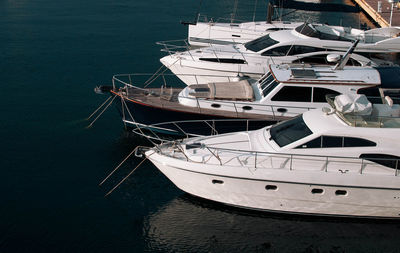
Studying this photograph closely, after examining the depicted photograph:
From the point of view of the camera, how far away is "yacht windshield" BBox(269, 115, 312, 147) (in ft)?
44.8

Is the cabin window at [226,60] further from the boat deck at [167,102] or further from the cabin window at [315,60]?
the boat deck at [167,102]

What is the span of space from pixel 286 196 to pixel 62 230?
653 centimetres

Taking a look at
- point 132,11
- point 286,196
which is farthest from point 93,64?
point 286,196

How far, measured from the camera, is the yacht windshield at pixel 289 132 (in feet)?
44.8

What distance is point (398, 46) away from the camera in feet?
75.8

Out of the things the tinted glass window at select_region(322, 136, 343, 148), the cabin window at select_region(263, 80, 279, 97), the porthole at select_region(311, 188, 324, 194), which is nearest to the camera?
the tinted glass window at select_region(322, 136, 343, 148)

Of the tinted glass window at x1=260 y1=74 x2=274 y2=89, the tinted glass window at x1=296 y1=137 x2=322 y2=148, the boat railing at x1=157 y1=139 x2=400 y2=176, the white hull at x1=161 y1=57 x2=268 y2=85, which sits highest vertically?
the tinted glass window at x1=260 y1=74 x2=274 y2=89

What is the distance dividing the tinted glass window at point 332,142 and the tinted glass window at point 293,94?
14.6 feet

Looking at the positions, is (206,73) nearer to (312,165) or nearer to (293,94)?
(293,94)

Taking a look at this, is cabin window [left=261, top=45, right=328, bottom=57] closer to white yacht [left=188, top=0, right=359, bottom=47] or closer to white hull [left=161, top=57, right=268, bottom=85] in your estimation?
white hull [left=161, top=57, right=268, bottom=85]

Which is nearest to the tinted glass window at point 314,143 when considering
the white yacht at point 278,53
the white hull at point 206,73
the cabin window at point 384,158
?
the cabin window at point 384,158

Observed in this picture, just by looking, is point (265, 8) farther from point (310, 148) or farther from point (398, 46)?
point (310, 148)

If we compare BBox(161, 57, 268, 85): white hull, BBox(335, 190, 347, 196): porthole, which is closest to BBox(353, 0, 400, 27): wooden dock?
BBox(161, 57, 268, 85): white hull

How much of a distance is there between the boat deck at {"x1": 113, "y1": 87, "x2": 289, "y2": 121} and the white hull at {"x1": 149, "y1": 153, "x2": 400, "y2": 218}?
3.95 meters
